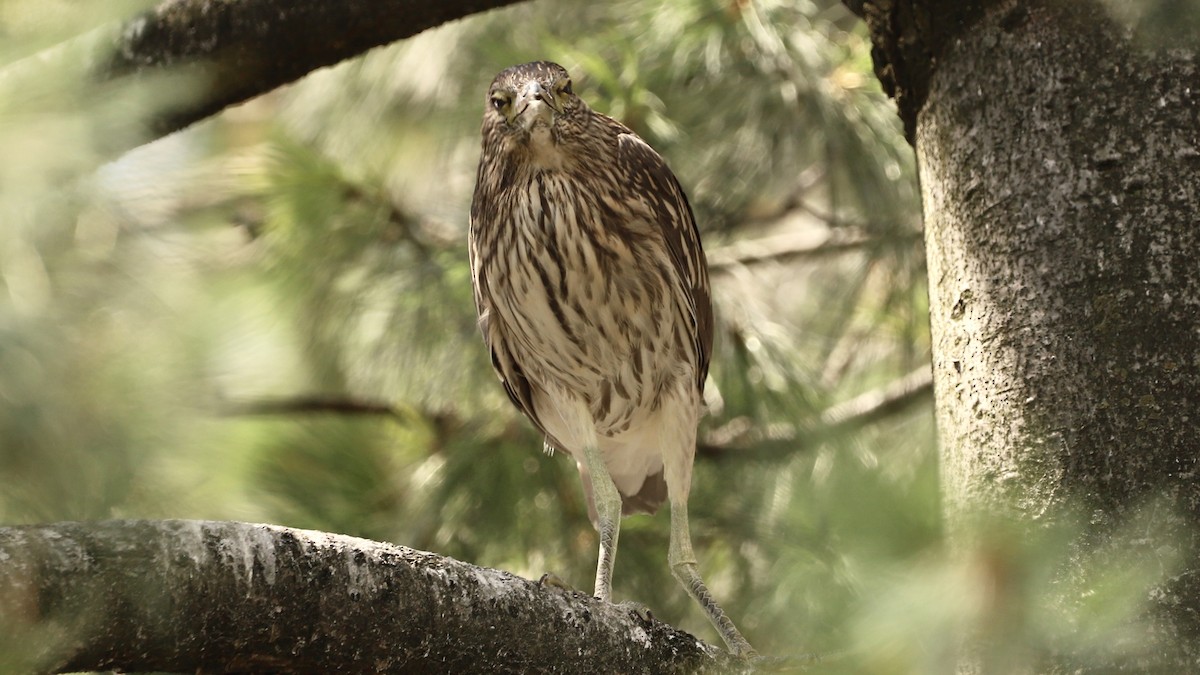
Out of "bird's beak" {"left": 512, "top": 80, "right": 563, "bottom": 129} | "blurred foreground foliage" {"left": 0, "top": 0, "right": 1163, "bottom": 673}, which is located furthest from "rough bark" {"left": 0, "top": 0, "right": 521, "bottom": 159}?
"bird's beak" {"left": 512, "top": 80, "right": 563, "bottom": 129}

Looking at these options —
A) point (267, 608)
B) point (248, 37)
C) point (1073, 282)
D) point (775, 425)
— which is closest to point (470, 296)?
point (775, 425)

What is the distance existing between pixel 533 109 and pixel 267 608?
1.60 meters

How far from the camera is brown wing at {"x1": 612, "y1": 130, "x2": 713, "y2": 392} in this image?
328cm

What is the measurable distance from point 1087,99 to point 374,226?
8.60ft

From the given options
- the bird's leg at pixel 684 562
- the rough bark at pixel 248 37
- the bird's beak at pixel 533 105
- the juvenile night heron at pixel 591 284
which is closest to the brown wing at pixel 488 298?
the juvenile night heron at pixel 591 284

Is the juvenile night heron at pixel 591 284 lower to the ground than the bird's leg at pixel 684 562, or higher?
higher

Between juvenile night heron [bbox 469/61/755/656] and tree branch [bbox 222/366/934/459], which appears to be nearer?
juvenile night heron [bbox 469/61/755/656]

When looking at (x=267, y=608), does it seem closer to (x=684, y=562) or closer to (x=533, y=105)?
(x=533, y=105)

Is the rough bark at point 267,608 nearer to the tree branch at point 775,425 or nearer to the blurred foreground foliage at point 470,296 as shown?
the blurred foreground foliage at point 470,296

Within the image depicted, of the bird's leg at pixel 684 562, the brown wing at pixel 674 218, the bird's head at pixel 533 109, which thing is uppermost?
the bird's head at pixel 533 109

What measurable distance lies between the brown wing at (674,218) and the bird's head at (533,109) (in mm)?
199

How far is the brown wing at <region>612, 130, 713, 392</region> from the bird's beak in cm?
29

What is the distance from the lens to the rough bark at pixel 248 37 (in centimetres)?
267

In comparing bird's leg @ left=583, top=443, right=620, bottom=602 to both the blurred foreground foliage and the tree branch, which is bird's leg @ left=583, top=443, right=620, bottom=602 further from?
the tree branch
